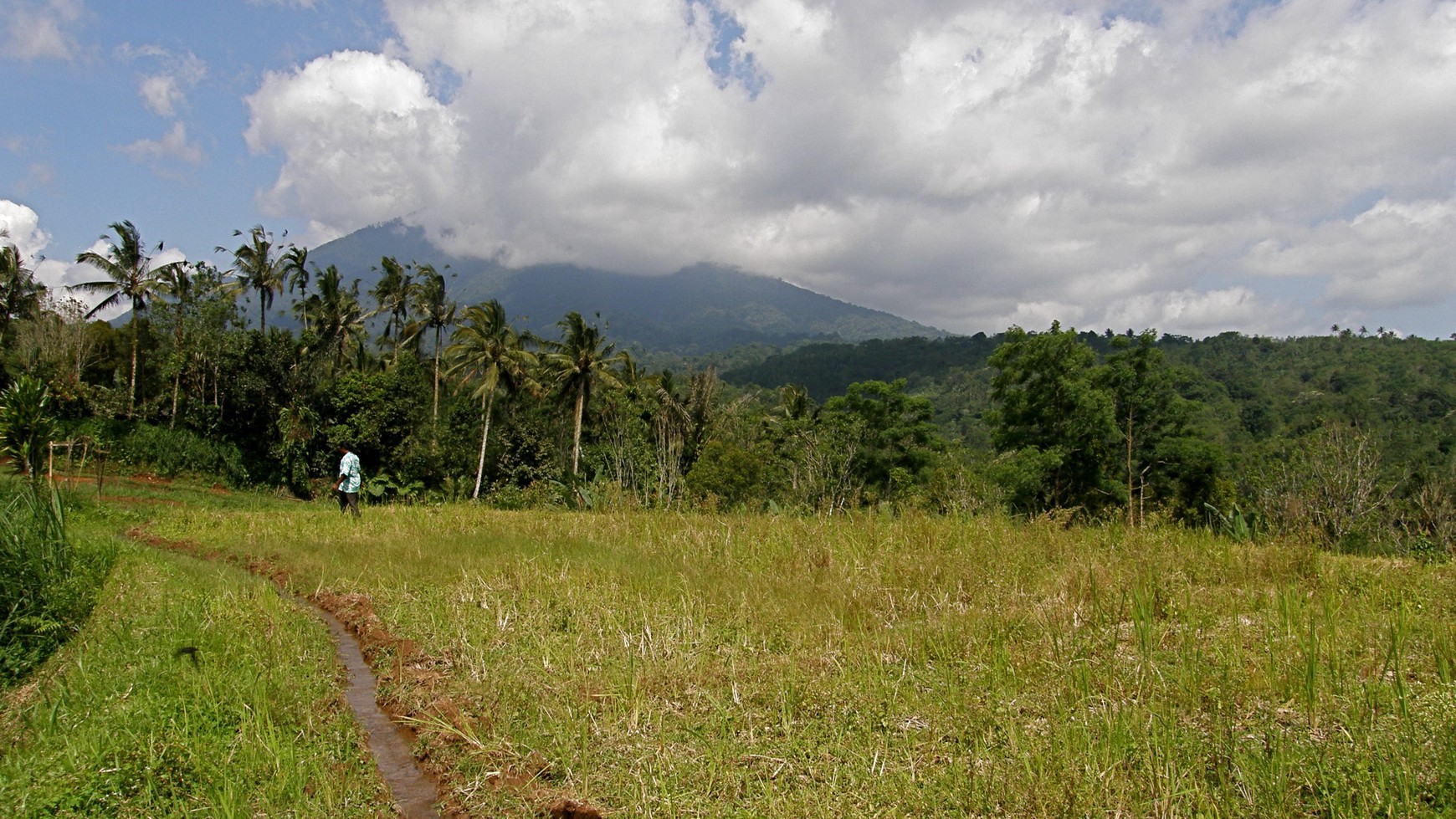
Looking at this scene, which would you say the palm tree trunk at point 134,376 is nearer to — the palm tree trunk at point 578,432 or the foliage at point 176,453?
the foliage at point 176,453

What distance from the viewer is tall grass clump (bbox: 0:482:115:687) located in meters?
7.75

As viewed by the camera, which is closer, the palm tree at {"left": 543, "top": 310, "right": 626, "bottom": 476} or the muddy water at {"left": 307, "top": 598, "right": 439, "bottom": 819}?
the muddy water at {"left": 307, "top": 598, "right": 439, "bottom": 819}

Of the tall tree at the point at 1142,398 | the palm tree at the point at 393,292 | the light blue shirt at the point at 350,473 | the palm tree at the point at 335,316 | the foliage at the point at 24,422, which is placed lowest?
the light blue shirt at the point at 350,473

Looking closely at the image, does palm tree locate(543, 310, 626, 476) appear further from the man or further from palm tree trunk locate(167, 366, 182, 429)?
the man

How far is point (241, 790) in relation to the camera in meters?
4.01

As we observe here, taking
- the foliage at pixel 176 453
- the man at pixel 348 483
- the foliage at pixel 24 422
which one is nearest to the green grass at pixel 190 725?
the foliage at pixel 24 422

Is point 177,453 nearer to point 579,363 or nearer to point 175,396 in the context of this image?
point 175,396

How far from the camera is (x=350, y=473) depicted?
55.5 ft

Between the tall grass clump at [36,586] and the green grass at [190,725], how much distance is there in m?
0.54

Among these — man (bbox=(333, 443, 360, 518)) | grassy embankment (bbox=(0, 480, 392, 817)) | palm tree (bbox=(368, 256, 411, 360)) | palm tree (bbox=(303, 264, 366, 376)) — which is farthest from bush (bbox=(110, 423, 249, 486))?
grassy embankment (bbox=(0, 480, 392, 817))

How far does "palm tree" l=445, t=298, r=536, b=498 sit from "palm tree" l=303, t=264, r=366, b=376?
946 centimetres

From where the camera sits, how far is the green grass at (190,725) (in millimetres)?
3967

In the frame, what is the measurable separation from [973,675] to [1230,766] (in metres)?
1.49

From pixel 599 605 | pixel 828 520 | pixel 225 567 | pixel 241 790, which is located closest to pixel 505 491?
pixel 225 567
